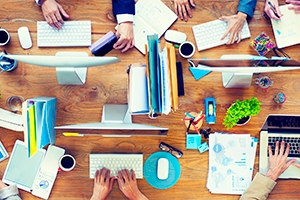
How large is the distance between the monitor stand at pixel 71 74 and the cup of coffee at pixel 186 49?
1.63ft

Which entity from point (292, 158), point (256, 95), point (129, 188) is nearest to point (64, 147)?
point (129, 188)

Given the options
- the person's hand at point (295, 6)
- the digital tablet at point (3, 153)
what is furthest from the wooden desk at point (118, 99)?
the person's hand at point (295, 6)

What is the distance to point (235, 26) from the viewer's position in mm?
1680

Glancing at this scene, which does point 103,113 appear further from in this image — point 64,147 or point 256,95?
point 256,95

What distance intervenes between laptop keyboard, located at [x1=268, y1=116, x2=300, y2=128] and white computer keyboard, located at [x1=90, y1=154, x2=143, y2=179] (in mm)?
726

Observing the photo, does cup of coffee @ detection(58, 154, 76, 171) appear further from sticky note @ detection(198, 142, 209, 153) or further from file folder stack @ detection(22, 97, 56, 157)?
sticky note @ detection(198, 142, 209, 153)

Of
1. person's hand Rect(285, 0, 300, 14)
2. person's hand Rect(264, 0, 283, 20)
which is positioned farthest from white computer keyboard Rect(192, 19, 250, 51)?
person's hand Rect(285, 0, 300, 14)

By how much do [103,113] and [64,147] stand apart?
289mm

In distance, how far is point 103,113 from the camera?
166 centimetres

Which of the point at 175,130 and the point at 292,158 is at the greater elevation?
the point at 175,130

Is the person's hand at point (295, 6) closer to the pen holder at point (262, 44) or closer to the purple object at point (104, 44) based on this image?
the pen holder at point (262, 44)

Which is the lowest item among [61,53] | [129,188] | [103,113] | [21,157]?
[129,188]

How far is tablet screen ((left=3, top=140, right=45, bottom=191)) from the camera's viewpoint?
1.71m

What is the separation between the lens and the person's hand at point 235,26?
1684 millimetres
